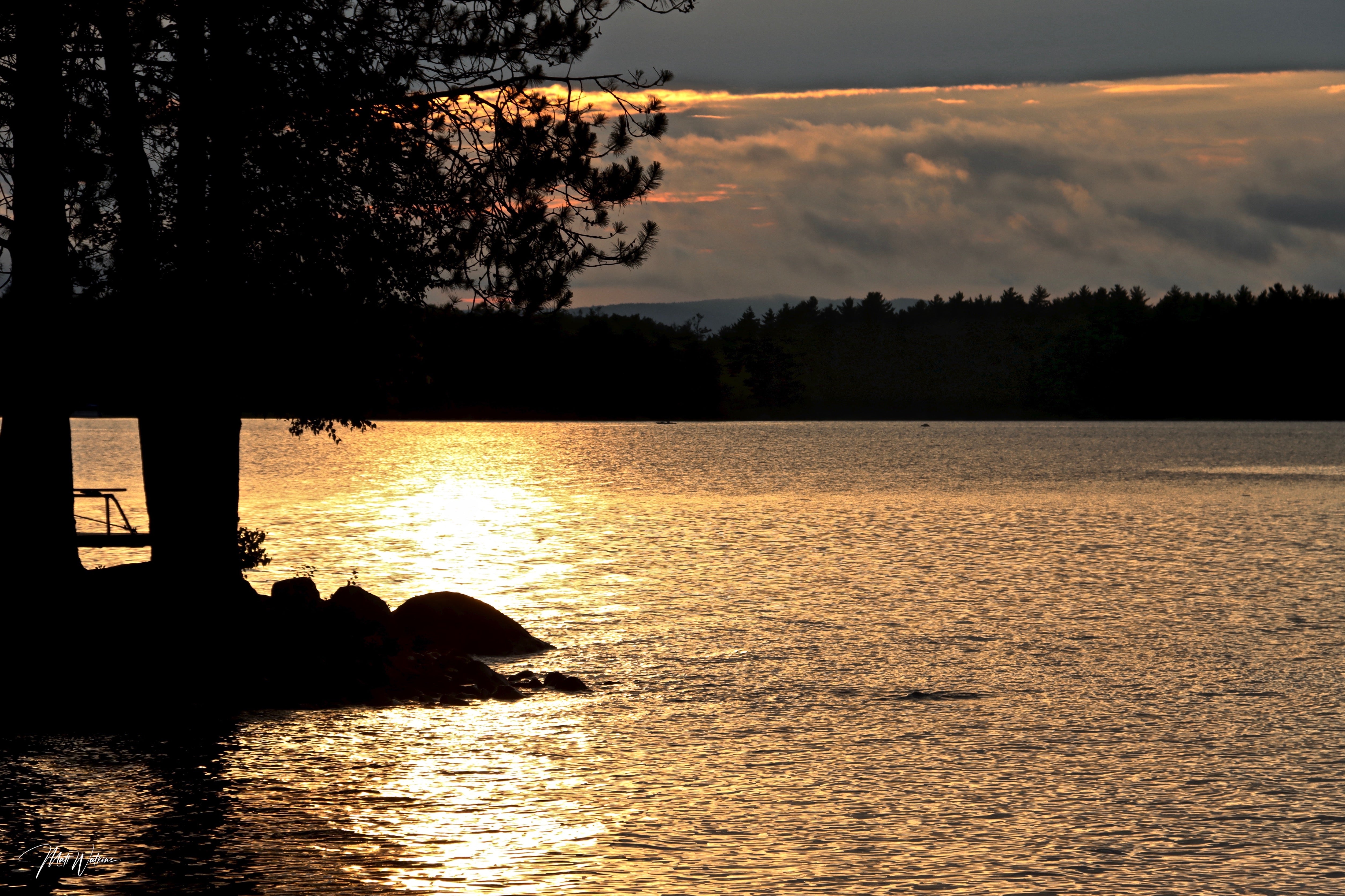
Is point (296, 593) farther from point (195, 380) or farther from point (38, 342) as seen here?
point (38, 342)

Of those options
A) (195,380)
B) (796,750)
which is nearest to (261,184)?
(195,380)

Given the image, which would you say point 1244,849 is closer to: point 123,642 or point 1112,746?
point 1112,746

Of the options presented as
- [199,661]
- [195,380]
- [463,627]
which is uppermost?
[195,380]

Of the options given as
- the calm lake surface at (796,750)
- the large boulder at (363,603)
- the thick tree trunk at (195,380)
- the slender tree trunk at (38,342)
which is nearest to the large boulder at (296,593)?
Result: the large boulder at (363,603)

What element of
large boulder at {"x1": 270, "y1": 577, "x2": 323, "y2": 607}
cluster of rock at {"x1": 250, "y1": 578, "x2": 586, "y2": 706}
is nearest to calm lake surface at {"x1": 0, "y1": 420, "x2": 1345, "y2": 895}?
cluster of rock at {"x1": 250, "y1": 578, "x2": 586, "y2": 706}

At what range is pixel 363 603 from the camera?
886 inches

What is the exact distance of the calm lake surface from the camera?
36.9 feet

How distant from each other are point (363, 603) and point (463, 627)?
5.70 ft

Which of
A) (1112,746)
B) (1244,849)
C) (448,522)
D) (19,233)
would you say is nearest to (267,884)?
(1244,849)

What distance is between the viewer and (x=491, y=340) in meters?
24.7

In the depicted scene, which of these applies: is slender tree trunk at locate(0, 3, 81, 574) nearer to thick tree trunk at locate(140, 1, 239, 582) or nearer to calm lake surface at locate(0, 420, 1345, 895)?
thick tree trunk at locate(140, 1, 239, 582)

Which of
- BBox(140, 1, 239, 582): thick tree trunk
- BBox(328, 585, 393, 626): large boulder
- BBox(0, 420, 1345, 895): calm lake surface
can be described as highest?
BBox(140, 1, 239, 582): thick tree trunk

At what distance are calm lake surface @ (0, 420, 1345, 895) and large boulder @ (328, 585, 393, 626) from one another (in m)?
2.38

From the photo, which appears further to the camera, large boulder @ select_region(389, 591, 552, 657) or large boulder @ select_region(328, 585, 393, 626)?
large boulder @ select_region(389, 591, 552, 657)
